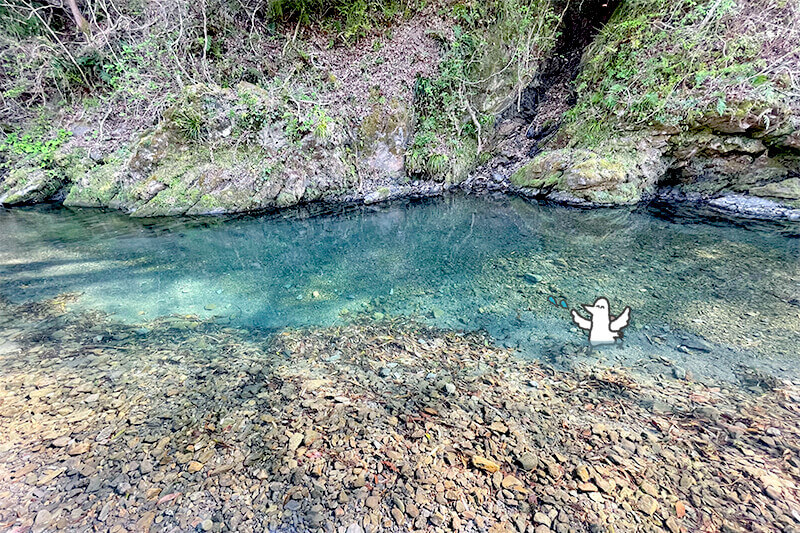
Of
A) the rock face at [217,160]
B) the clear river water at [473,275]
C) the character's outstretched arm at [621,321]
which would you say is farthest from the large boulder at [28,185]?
the character's outstretched arm at [621,321]

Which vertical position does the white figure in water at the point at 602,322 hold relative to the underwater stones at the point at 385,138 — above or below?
below

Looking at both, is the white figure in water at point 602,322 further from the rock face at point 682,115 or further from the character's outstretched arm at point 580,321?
the rock face at point 682,115

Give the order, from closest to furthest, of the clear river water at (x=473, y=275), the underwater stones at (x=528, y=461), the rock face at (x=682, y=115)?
the underwater stones at (x=528, y=461), the clear river water at (x=473, y=275), the rock face at (x=682, y=115)

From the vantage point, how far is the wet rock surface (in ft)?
6.01

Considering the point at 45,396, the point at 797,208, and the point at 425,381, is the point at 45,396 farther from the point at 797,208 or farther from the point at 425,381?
the point at 797,208

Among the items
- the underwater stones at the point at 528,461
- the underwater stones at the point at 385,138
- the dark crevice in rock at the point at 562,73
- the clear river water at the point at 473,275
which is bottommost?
the clear river water at the point at 473,275

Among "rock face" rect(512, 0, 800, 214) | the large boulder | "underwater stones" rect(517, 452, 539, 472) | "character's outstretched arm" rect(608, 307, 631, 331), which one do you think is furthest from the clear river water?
the large boulder

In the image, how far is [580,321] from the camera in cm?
389

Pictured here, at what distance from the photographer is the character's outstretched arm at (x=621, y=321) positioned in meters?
3.70

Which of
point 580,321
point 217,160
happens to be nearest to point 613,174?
point 580,321

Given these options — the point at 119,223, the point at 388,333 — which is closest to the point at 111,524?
the point at 388,333

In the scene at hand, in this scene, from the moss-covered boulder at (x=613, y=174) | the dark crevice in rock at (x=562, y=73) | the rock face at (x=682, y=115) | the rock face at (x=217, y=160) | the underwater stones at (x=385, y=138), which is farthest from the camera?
the dark crevice in rock at (x=562, y=73)

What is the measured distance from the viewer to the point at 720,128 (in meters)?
7.28

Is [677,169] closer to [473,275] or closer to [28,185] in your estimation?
[473,275]
